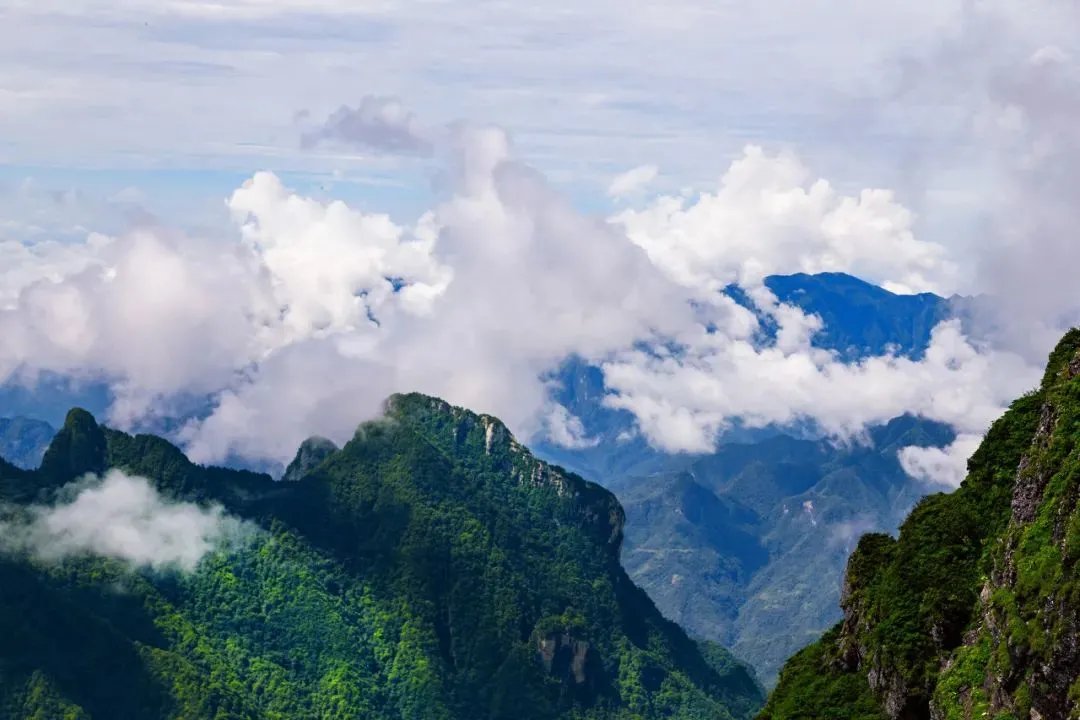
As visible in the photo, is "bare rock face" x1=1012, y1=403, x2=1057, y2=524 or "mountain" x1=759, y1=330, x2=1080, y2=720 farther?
"bare rock face" x1=1012, y1=403, x2=1057, y2=524

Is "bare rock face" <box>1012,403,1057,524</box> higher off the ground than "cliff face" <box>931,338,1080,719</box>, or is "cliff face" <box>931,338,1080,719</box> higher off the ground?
"bare rock face" <box>1012,403,1057,524</box>

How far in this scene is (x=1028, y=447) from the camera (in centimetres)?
8719

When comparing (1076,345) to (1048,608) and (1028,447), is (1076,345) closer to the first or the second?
(1028,447)

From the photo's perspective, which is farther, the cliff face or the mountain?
the mountain

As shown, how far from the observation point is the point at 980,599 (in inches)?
3081

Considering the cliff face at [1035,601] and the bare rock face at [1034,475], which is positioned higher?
the bare rock face at [1034,475]

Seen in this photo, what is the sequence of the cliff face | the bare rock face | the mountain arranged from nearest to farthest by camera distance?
the cliff face
the mountain
the bare rock face

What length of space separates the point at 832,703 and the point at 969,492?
15.6 meters

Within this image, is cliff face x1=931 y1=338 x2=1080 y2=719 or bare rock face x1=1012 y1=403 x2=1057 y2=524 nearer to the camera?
cliff face x1=931 y1=338 x2=1080 y2=719

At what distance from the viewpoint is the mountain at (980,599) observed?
2459 inches

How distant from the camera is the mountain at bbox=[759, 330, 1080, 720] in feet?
205

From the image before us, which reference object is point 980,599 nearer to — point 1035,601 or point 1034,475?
point 1034,475

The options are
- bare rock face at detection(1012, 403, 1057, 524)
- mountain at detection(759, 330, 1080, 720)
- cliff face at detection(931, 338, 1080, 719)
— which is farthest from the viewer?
bare rock face at detection(1012, 403, 1057, 524)

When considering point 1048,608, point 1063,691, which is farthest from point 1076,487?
point 1063,691
